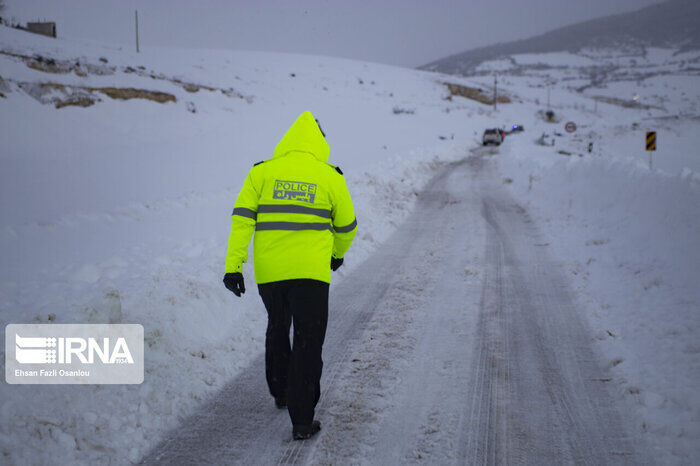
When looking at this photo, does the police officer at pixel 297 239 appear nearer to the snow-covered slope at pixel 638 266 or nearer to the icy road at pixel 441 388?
the icy road at pixel 441 388

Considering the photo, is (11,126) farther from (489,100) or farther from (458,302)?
(489,100)

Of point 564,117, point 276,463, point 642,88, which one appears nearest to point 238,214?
point 276,463

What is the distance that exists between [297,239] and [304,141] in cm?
74

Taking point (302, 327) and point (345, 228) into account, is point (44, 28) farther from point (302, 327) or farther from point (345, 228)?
point (302, 327)

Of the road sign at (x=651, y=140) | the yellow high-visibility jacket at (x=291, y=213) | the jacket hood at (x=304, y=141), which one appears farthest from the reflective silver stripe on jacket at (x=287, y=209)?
the road sign at (x=651, y=140)

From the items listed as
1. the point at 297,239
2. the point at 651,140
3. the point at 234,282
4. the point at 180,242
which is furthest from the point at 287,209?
the point at 651,140

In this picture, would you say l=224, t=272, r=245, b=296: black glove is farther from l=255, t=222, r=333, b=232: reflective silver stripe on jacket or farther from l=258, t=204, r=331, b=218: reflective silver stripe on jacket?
l=258, t=204, r=331, b=218: reflective silver stripe on jacket

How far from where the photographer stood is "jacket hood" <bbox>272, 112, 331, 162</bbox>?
3215 millimetres

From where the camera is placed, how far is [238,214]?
10.2 ft

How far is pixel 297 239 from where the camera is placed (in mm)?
3059

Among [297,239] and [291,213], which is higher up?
[291,213]

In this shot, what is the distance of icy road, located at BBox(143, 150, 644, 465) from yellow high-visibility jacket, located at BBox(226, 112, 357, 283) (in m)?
1.21

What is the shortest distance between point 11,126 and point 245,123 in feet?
34.3

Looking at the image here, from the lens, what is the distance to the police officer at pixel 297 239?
10.0ft
